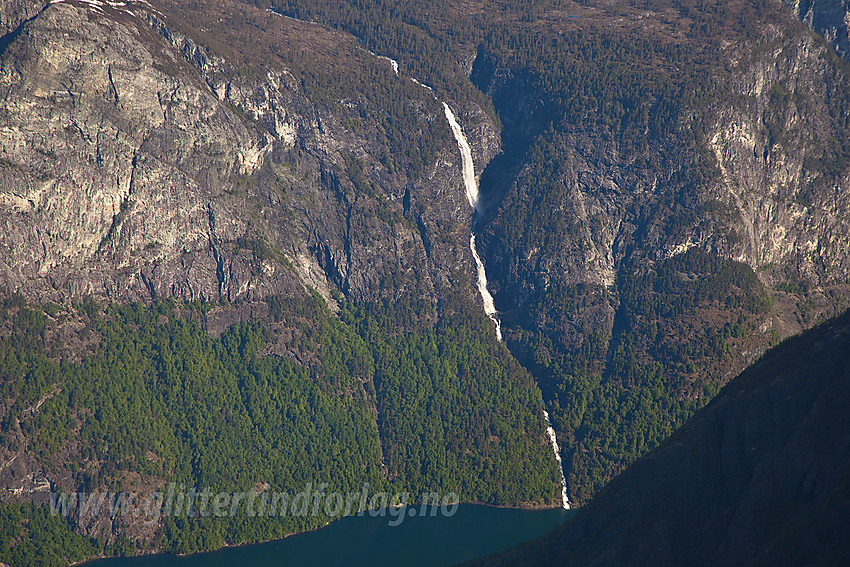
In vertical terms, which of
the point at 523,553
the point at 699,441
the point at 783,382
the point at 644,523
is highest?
the point at 783,382

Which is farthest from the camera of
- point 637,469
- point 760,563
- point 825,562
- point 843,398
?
point 637,469

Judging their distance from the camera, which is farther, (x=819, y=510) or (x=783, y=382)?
(x=783, y=382)

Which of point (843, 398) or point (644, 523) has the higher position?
point (843, 398)

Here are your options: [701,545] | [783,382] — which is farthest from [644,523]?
[783,382]

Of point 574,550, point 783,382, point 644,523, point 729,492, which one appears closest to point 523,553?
point 574,550

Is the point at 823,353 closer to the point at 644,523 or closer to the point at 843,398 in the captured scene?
the point at 843,398

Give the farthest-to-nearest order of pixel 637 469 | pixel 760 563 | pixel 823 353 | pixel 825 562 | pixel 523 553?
1. pixel 523 553
2. pixel 637 469
3. pixel 823 353
4. pixel 760 563
5. pixel 825 562

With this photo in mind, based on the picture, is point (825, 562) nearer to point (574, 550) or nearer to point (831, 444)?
point (831, 444)
